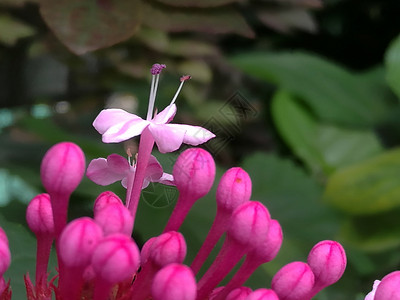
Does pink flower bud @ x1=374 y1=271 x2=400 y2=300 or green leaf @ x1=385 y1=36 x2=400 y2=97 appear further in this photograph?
green leaf @ x1=385 y1=36 x2=400 y2=97

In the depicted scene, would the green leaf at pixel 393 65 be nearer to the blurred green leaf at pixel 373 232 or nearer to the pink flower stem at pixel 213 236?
the blurred green leaf at pixel 373 232

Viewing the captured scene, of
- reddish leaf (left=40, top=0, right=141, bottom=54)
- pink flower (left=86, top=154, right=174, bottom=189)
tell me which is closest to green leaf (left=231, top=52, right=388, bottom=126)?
reddish leaf (left=40, top=0, right=141, bottom=54)

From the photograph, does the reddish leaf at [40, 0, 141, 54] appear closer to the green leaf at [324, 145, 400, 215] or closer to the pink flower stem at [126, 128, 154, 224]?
the pink flower stem at [126, 128, 154, 224]

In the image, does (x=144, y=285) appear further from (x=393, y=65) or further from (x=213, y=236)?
(x=393, y=65)

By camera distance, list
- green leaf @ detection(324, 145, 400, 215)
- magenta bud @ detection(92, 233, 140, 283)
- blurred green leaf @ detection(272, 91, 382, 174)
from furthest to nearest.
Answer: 1. blurred green leaf @ detection(272, 91, 382, 174)
2. green leaf @ detection(324, 145, 400, 215)
3. magenta bud @ detection(92, 233, 140, 283)

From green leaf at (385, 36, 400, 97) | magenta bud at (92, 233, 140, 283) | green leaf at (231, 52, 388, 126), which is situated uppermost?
magenta bud at (92, 233, 140, 283)

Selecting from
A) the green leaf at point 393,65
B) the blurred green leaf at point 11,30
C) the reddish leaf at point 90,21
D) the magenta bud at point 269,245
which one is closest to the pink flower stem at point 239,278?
the magenta bud at point 269,245

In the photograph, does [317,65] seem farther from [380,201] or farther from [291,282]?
[291,282]

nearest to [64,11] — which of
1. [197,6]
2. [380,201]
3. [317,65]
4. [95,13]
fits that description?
[95,13]
